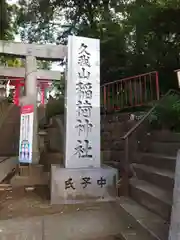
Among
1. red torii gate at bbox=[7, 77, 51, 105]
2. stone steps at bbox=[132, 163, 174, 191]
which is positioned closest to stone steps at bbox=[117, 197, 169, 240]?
stone steps at bbox=[132, 163, 174, 191]

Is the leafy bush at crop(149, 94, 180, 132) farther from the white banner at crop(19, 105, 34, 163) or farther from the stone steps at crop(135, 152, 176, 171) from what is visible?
the white banner at crop(19, 105, 34, 163)

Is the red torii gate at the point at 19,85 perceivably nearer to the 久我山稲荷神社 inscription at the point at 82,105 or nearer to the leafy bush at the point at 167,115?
the 久我山稲荷神社 inscription at the point at 82,105

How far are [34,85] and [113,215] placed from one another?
5840 millimetres

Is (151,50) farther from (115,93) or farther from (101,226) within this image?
(101,226)

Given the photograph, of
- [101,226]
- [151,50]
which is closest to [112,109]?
A: [151,50]

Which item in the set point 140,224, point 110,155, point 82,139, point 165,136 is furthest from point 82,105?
point 140,224

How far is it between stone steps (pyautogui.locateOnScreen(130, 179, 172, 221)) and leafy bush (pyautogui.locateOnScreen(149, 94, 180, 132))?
5.44 ft

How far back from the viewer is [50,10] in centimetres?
1473

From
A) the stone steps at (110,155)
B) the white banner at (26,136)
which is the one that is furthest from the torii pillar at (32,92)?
the stone steps at (110,155)

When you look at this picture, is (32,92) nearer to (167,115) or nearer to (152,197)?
(167,115)

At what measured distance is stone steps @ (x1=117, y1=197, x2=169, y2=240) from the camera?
11.8 feet

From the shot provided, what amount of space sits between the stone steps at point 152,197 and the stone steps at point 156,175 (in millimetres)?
89

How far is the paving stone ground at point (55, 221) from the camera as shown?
3949mm

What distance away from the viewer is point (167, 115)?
6598mm
